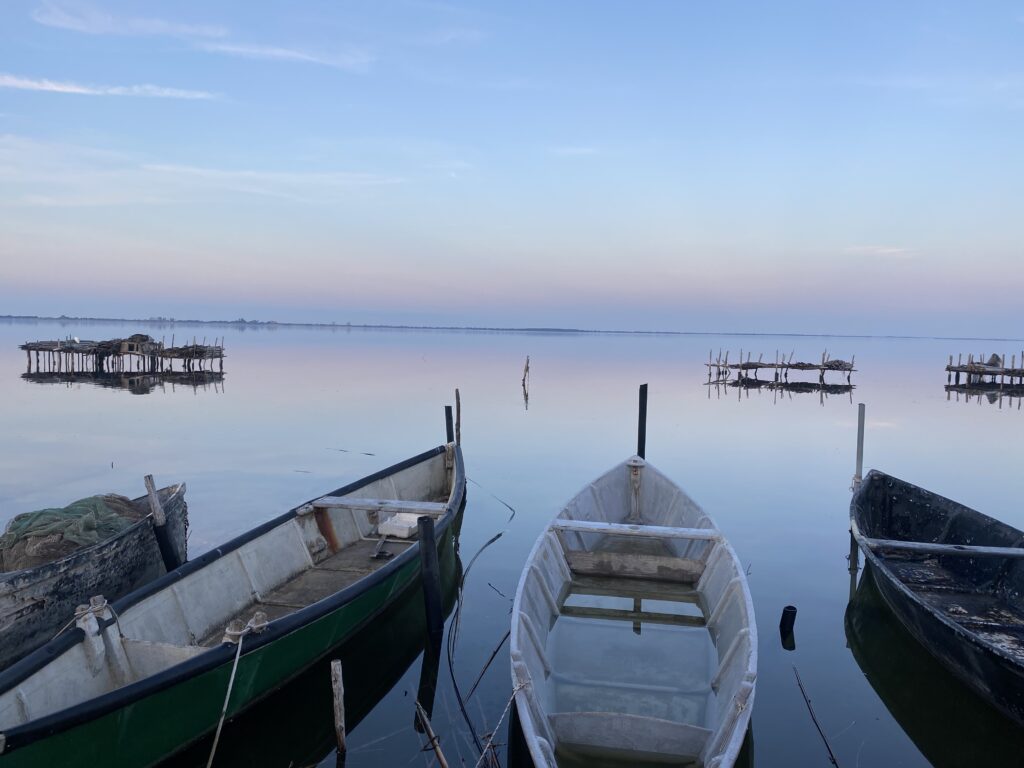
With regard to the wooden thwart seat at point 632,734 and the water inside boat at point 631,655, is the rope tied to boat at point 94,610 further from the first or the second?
the water inside boat at point 631,655

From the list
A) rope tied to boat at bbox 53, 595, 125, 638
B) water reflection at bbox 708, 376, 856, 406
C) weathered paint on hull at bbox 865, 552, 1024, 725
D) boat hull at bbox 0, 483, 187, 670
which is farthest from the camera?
water reflection at bbox 708, 376, 856, 406

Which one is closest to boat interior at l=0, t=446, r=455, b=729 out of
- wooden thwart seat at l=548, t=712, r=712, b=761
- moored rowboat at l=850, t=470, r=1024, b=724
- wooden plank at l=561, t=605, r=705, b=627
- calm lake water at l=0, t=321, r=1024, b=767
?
calm lake water at l=0, t=321, r=1024, b=767

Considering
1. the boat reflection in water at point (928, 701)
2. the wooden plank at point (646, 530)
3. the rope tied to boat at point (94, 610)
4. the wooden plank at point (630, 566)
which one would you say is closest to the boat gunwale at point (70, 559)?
the rope tied to boat at point (94, 610)

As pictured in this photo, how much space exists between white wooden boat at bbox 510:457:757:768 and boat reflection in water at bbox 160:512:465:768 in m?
2.20

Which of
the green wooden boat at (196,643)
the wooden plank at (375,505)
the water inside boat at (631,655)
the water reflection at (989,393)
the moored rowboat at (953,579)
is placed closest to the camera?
the green wooden boat at (196,643)

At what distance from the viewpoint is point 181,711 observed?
6.17m

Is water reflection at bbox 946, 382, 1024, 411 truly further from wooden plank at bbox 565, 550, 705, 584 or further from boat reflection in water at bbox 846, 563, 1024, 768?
wooden plank at bbox 565, 550, 705, 584

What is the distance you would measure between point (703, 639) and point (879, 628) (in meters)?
A: 4.17

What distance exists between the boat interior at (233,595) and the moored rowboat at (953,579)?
7711mm

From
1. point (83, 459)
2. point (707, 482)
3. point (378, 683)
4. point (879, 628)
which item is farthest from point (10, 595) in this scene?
point (707, 482)

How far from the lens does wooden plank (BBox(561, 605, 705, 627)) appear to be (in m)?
9.34

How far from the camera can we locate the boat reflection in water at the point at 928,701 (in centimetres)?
757

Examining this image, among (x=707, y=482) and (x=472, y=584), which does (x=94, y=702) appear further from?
(x=707, y=482)

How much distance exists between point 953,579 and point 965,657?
12.7ft
